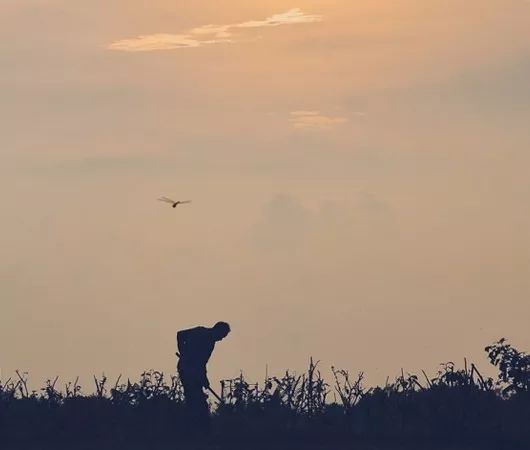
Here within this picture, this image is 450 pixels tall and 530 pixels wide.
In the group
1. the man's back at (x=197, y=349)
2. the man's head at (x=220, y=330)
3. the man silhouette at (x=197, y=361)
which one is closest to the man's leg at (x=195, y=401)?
the man silhouette at (x=197, y=361)

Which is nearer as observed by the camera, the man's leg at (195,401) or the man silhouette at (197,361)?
the man's leg at (195,401)

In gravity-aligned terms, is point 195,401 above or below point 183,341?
below

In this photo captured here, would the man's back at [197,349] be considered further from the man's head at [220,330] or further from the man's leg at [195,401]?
the man's leg at [195,401]

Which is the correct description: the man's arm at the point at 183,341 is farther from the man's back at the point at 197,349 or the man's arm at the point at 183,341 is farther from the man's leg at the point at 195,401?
the man's leg at the point at 195,401

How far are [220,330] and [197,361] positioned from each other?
88 cm

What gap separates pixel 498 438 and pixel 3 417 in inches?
442

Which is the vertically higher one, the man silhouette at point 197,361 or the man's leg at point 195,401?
the man silhouette at point 197,361

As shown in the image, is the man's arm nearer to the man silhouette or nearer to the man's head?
the man silhouette

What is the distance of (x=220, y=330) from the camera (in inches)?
1275

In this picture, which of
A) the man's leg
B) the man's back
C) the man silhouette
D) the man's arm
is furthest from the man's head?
the man's leg

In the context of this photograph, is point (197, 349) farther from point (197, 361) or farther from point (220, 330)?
point (220, 330)

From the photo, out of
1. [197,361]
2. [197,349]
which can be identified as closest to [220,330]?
[197,349]

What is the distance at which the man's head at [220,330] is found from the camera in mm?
32344

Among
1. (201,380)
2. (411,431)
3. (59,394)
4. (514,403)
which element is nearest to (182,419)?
(201,380)
